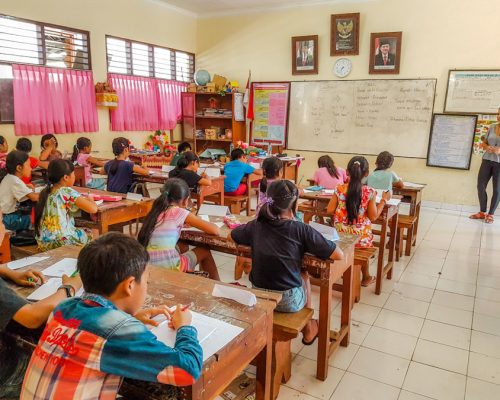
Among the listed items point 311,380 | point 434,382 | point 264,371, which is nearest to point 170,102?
point 311,380

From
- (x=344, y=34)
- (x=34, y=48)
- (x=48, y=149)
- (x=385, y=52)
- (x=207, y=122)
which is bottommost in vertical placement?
(x=48, y=149)

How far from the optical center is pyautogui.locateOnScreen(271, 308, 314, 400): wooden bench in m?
1.91

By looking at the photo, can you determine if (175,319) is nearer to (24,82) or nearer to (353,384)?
(353,384)

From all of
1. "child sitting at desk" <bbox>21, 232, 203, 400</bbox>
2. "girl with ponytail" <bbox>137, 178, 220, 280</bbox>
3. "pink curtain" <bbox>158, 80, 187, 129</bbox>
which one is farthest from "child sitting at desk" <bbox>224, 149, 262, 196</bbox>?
"child sitting at desk" <bbox>21, 232, 203, 400</bbox>

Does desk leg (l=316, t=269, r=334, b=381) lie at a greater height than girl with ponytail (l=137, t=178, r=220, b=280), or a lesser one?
lesser

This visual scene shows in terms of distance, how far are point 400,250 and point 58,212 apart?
3126 mm

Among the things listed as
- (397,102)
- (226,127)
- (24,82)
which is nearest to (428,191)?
(397,102)

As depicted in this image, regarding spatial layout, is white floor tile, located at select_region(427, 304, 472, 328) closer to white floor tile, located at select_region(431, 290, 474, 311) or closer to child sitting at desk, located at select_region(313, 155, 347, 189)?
white floor tile, located at select_region(431, 290, 474, 311)

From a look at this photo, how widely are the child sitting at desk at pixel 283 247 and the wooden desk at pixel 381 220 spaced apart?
55.7 inches

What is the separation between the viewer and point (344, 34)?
6625 mm

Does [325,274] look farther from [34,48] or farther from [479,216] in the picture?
[34,48]

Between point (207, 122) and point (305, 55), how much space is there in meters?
2.26

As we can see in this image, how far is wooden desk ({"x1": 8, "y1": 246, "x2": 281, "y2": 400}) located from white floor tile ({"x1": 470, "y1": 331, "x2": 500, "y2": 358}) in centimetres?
163

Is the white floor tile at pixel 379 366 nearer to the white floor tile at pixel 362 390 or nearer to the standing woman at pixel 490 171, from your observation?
the white floor tile at pixel 362 390
